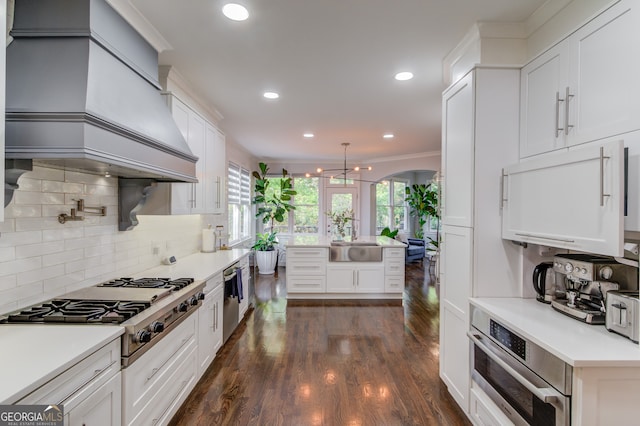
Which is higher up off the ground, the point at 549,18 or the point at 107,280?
the point at 549,18

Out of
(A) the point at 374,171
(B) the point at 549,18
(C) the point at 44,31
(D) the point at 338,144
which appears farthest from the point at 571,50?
(A) the point at 374,171

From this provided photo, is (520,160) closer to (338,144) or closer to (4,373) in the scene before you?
(4,373)

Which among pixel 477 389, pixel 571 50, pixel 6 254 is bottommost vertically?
pixel 477 389

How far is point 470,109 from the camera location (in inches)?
83.0

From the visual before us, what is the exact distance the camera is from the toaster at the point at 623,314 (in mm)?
1385

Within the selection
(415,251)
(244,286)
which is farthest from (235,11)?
(415,251)

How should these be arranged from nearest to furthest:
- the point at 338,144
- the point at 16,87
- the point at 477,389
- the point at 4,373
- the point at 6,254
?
1. the point at 4,373
2. the point at 16,87
3. the point at 6,254
4. the point at 477,389
5. the point at 338,144

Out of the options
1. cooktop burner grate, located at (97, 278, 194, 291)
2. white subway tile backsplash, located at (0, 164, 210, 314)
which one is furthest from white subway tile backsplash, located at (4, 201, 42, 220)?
cooktop burner grate, located at (97, 278, 194, 291)

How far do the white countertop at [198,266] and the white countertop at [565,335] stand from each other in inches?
86.2

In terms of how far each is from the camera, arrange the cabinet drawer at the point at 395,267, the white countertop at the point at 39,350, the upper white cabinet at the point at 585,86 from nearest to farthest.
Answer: the white countertop at the point at 39,350
the upper white cabinet at the point at 585,86
the cabinet drawer at the point at 395,267

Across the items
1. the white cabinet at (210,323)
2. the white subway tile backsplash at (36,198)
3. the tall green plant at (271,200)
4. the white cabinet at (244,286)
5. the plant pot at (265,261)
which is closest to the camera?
the white subway tile backsplash at (36,198)

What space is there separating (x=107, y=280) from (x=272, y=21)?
2220 millimetres

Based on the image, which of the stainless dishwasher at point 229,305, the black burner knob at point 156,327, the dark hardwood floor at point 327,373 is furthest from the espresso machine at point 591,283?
the stainless dishwasher at point 229,305

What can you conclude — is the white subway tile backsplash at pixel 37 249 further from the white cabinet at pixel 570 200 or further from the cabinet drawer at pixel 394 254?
the cabinet drawer at pixel 394 254
